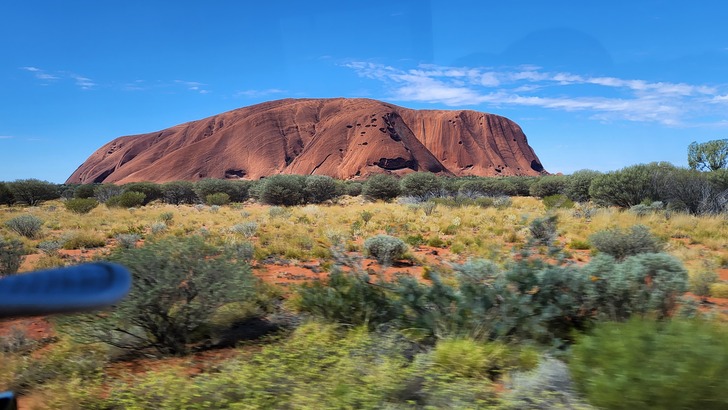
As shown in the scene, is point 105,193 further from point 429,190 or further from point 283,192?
point 429,190

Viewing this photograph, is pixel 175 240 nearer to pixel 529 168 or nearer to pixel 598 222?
pixel 598 222

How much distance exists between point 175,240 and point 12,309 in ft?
18.7

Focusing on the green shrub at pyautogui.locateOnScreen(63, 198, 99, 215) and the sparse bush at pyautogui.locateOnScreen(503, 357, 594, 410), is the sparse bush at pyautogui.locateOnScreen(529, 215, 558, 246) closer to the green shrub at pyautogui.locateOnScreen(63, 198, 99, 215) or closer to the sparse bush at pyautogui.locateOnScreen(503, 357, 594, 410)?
the sparse bush at pyautogui.locateOnScreen(503, 357, 594, 410)

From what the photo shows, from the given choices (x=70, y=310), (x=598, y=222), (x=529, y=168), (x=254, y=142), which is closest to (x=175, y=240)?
(x=70, y=310)

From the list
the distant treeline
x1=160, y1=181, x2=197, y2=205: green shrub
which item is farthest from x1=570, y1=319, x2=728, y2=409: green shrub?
x1=160, y1=181, x2=197, y2=205: green shrub

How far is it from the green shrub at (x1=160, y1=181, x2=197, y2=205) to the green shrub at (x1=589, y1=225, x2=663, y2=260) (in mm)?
36645

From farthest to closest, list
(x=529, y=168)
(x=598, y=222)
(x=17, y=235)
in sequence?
(x=529, y=168) → (x=598, y=222) → (x=17, y=235)

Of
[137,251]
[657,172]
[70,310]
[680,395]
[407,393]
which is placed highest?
[657,172]

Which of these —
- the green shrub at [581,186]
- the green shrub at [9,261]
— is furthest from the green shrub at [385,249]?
the green shrub at [581,186]

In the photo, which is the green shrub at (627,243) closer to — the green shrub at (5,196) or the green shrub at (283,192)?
the green shrub at (283,192)

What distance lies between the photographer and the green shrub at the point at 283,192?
32.9m

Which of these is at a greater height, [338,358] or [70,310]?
[70,310]

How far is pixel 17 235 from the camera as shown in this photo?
15406 millimetres

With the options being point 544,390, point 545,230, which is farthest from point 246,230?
point 544,390
